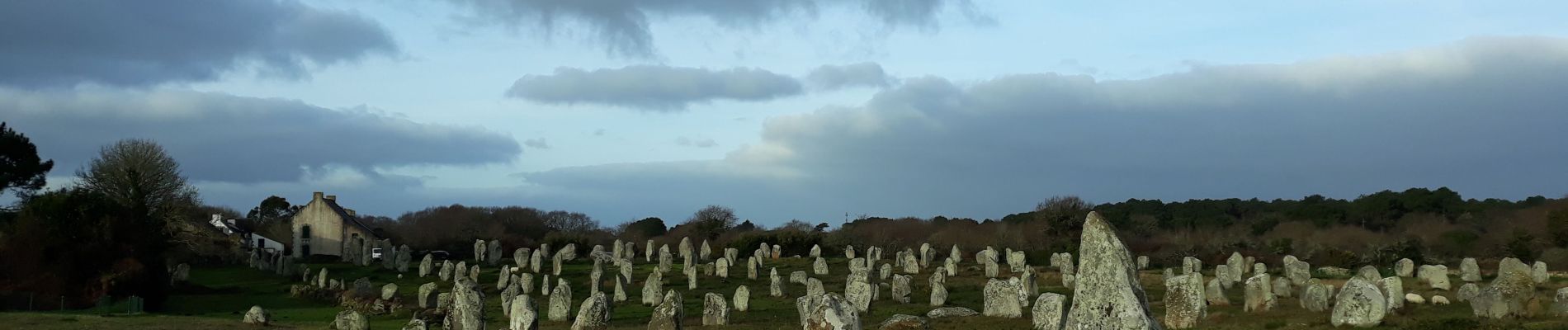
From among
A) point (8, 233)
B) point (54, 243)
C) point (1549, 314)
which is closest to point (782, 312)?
point (1549, 314)

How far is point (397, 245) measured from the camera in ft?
263

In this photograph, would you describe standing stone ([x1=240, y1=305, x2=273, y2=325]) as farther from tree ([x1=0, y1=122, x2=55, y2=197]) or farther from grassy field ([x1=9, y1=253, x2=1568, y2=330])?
tree ([x1=0, y1=122, x2=55, y2=197])

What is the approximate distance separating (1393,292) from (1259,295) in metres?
3.40

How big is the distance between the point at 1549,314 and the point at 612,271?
36.7 metres

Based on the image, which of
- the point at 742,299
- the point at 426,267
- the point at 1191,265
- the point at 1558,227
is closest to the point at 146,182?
the point at 426,267

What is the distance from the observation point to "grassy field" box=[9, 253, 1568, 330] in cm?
3027

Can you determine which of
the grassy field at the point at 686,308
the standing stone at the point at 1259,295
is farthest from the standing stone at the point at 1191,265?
the standing stone at the point at 1259,295

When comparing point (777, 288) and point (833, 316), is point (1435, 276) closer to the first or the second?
point (777, 288)

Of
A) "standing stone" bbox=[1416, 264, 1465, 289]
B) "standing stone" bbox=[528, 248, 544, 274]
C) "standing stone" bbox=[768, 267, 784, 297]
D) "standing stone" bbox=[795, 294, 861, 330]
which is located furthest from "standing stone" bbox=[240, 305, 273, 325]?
"standing stone" bbox=[1416, 264, 1465, 289]

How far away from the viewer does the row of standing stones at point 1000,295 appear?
18094 mm

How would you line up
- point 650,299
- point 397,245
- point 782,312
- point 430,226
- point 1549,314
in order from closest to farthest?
point 1549,314 < point 782,312 < point 650,299 < point 397,245 < point 430,226

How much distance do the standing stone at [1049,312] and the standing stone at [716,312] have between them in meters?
8.34

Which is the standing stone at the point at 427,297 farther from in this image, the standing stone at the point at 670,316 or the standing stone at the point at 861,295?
the standing stone at the point at 670,316

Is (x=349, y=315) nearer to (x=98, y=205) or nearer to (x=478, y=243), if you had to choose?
(x=98, y=205)
